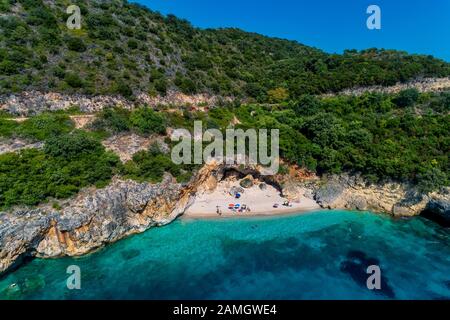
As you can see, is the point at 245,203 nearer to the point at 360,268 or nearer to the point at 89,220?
the point at 360,268

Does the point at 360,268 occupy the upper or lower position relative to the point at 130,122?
lower

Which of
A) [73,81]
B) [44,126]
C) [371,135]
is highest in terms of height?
[73,81]

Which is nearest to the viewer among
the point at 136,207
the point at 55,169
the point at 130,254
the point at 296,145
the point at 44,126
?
the point at 130,254

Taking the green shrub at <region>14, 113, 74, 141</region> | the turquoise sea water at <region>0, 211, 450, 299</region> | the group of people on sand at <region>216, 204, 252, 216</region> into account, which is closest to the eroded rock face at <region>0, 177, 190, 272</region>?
the turquoise sea water at <region>0, 211, 450, 299</region>

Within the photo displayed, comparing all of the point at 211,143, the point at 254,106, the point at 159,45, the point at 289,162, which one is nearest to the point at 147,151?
the point at 211,143

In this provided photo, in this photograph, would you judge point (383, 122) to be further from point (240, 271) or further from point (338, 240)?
point (240, 271)

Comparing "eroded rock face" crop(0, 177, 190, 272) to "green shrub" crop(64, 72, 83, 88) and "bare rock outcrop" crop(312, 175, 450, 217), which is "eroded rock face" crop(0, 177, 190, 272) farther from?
"green shrub" crop(64, 72, 83, 88)

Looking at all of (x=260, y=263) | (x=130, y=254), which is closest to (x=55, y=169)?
(x=130, y=254)
